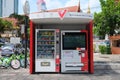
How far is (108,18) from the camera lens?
33625mm

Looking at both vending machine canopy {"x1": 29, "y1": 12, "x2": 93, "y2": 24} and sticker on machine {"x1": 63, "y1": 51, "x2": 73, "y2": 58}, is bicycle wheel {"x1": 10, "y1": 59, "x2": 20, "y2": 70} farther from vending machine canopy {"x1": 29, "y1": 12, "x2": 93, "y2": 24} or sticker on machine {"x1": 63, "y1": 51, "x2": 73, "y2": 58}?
vending machine canopy {"x1": 29, "y1": 12, "x2": 93, "y2": 24}

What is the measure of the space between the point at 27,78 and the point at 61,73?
7.14 ft

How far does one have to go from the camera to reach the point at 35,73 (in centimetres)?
1411

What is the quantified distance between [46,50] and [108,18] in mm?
20675

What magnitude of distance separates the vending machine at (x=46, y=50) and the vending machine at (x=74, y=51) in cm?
37

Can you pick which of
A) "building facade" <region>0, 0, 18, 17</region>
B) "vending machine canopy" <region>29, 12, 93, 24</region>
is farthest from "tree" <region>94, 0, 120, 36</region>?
"building facade" <region>0, 0, 18, 17</region>

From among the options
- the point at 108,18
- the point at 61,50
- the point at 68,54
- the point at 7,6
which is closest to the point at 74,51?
the point at 68,54

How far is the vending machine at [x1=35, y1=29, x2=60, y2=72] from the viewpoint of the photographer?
14.0 metres

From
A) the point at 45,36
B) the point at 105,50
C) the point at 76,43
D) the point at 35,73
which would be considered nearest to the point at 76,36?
the point at 76,43

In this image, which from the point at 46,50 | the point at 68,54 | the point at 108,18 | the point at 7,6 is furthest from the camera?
the point at 7,6

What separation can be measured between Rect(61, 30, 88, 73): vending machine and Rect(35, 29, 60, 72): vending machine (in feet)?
1.21

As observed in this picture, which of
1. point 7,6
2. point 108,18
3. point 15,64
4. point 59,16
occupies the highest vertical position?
point 7,6

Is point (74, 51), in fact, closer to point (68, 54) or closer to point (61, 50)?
point (68, 54)

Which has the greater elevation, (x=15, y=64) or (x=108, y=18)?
(x=108, y=18)
